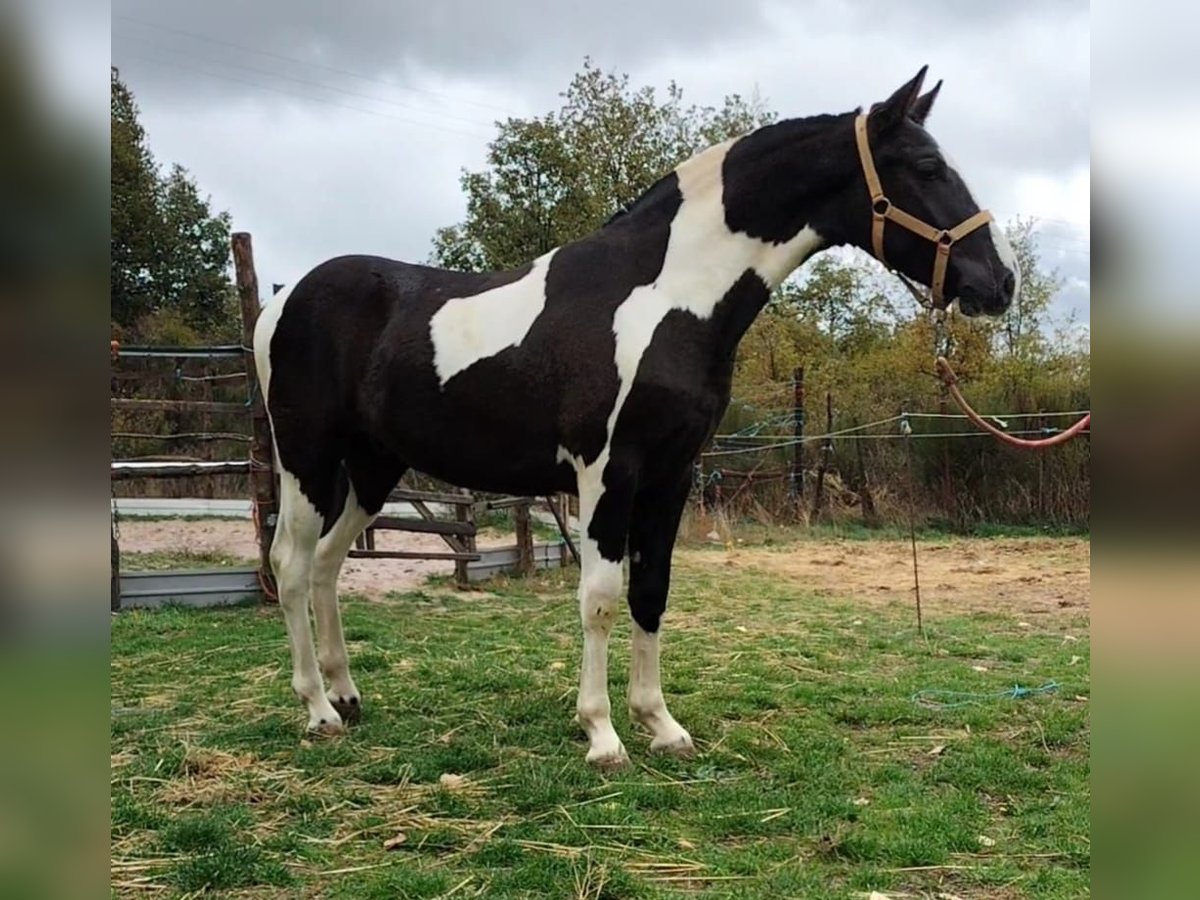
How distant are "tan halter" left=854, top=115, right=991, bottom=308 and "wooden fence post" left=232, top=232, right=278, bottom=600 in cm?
481

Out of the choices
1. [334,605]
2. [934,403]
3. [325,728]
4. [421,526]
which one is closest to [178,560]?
[421,526]

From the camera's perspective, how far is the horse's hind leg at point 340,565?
378 centimetres

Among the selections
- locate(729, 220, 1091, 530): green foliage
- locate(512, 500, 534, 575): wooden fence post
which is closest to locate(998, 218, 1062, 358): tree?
locate(729, 220, 1091, 530): green foliage

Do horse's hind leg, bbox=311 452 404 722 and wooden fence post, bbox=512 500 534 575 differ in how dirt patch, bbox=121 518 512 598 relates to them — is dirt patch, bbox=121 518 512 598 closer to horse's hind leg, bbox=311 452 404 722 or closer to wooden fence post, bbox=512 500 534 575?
wooden fence post, bbox=512 500 534 575

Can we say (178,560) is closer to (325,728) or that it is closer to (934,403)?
(325,728)

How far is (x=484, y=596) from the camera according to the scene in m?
7.50

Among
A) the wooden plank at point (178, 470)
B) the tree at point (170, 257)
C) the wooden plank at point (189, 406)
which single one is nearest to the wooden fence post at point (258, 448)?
the wooden plank at point (178, 470)

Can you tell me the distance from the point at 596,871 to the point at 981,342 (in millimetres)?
17110

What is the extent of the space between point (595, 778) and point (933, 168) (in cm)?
231

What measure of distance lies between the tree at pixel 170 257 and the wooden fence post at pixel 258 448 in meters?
13.3

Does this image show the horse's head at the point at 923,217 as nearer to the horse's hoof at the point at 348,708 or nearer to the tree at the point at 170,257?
the horse's hoof at the point at 348,708
